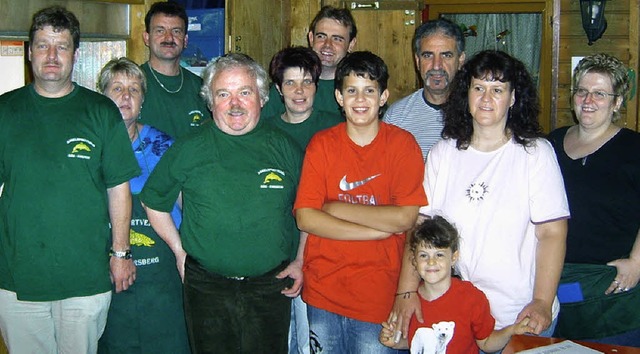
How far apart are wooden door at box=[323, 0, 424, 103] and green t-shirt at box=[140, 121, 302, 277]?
2616 millimetres

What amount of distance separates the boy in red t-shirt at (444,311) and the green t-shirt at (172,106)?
57.6 inches

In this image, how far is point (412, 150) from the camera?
2639 mm

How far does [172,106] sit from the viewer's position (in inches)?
141

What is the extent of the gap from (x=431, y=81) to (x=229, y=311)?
56.5 inches

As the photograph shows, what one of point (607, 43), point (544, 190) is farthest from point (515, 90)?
point (607, 43)

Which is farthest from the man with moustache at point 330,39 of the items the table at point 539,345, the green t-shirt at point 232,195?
the table at point 539,345

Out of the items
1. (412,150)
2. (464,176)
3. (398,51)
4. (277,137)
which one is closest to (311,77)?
(277,137)

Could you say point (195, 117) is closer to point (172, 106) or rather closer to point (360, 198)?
point (172, 106)

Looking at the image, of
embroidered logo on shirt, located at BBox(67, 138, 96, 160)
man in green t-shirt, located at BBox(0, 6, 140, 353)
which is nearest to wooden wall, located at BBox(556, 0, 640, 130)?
man in green t-shirt, located at BBox(0, 6, 140, 353)

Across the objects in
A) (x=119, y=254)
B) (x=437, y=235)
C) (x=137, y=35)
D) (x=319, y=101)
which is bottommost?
(x=119, y=254)

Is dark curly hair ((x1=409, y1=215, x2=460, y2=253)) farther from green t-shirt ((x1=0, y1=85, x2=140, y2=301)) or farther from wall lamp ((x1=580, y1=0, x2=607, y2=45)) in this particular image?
wall lamp ((x1=580, y1=0, x2=607, y2=45))

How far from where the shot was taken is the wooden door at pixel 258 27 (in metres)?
→ 4.37

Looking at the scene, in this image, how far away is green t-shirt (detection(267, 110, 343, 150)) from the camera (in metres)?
3.16

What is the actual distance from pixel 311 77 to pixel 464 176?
991mm
